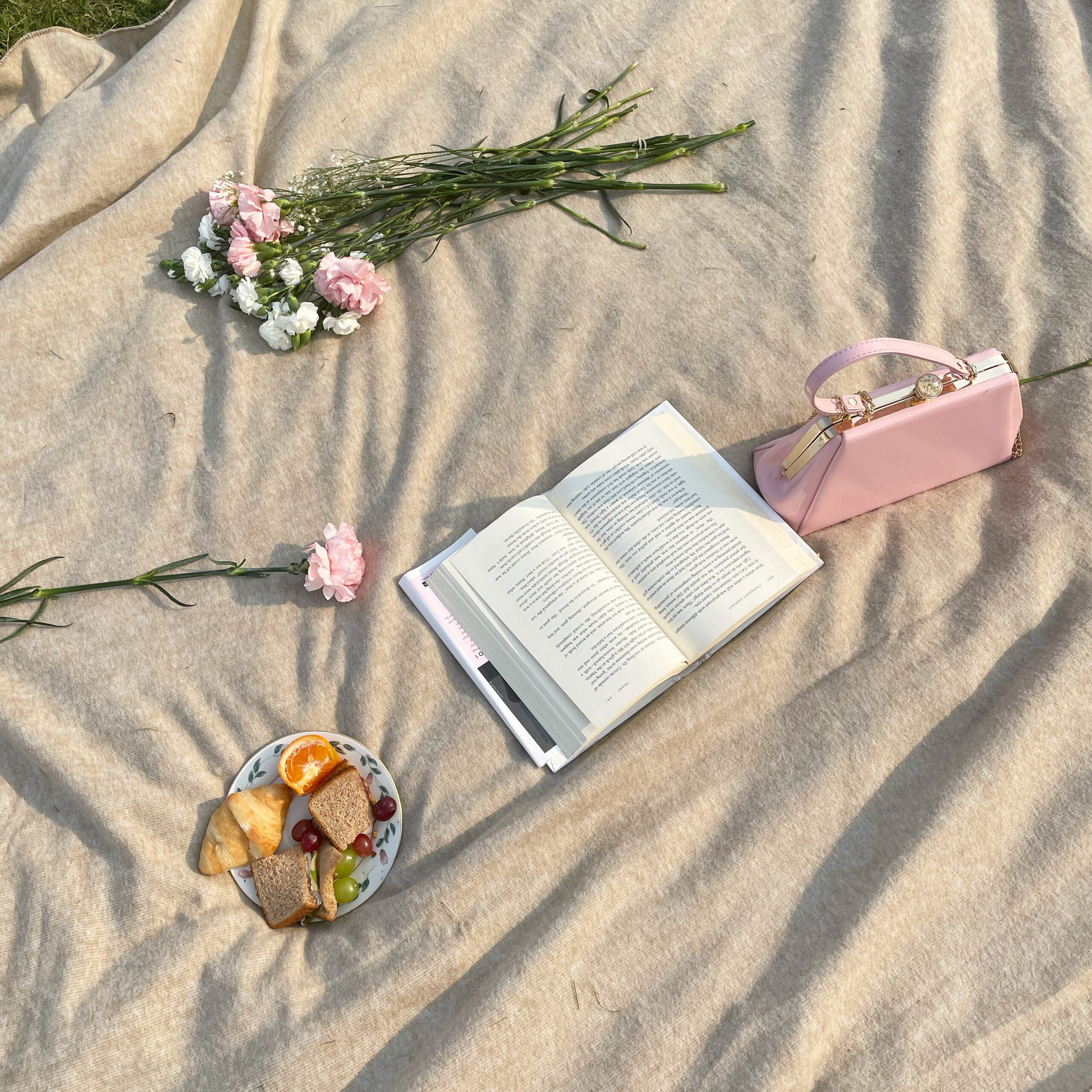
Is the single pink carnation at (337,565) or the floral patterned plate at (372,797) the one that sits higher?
the single pink carnation at (337,565)

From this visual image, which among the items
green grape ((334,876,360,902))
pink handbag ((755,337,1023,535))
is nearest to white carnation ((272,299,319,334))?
pink handbag ((755,337,1023,535))

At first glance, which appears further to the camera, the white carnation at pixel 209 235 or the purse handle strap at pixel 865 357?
the white carnation at pixel 209 235

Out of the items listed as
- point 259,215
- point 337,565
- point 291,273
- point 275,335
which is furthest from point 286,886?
point 259,215

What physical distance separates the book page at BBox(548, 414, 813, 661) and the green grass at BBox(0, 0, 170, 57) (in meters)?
1.71

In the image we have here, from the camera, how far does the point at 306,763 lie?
129cm

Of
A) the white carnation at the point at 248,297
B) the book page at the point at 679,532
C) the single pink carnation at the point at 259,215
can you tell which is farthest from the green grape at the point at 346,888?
the single pink carnation at the point at 259,215

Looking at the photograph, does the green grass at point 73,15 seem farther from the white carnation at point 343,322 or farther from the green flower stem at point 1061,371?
the green flower stem at point 1061,371

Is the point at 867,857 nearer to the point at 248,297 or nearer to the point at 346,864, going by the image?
the point at 346,864

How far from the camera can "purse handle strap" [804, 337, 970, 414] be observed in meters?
1.08

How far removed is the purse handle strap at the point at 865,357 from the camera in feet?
3.55

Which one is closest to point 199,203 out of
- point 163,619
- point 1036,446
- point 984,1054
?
point 163,619

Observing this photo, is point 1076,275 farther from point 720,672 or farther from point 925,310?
point 720,672

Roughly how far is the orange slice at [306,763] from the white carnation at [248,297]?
775mm

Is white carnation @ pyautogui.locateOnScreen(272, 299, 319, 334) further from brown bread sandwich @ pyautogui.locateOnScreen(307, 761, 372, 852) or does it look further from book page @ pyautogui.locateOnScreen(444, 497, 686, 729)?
brown bread sandwich @ pyautogui.locateOnScreen(307, 761, 372, 852)
